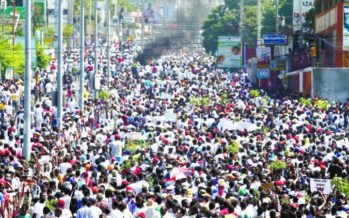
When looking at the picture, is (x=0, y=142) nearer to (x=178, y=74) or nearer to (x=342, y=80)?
(x=342, y=80)

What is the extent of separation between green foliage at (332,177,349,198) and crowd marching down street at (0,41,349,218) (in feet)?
0.14

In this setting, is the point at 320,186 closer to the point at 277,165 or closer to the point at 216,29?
the point at 277,165

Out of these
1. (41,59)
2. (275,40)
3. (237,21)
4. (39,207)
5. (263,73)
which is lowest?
(263,73)

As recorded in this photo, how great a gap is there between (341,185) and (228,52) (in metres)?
78.0

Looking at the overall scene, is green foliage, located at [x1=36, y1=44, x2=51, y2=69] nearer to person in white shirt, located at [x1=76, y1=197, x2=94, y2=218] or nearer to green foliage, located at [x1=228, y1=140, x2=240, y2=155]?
green foliage, located at [x1=228, y1=140, x2=240, y2=155]

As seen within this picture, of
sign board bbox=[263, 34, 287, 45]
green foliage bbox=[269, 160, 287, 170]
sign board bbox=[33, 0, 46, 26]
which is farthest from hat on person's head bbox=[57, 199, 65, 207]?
sign board bbox=[33, 0, 46, 26]

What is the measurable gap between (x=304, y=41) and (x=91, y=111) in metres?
27.1

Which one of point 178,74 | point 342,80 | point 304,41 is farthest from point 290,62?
point 342,80

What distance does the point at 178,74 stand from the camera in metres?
84.6

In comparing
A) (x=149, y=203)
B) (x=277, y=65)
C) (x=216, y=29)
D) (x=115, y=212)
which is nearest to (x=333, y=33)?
(x=277, y=65)

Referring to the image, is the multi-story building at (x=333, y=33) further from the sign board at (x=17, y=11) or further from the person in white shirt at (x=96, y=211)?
the person in white shirt at (x=96, y=211)

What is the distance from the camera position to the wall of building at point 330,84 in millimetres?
62938

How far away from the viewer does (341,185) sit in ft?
89.8

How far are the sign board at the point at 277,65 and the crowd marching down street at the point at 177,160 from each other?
20.2 meters
